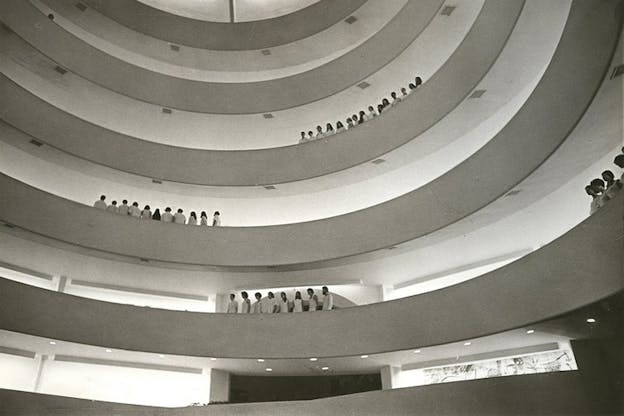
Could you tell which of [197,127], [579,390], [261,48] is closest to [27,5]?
[197,127]

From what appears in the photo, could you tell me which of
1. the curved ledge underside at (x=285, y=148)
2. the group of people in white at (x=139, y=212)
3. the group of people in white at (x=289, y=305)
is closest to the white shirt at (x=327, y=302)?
the group of people in white at (x=289, y=305)

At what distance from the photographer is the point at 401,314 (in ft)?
51.4

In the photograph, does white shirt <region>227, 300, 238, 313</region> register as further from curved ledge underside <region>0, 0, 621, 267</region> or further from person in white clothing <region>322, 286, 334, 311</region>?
person in white clothing <region>322, 286, 334, 311</region>

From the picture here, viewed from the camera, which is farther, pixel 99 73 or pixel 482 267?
pixel 99 73

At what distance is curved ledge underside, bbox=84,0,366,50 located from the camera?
24969 millimetres

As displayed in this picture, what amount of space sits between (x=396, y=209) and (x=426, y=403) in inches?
260

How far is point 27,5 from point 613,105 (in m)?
21.2

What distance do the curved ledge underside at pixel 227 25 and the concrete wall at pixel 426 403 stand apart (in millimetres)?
17971

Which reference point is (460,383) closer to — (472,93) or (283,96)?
(472,93)

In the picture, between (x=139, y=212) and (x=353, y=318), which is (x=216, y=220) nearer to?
(x=139, y=212)

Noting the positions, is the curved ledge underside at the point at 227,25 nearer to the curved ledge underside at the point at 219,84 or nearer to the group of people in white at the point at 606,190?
the curved ledge underside at the point at 219,84

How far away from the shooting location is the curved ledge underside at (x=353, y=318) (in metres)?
11.0

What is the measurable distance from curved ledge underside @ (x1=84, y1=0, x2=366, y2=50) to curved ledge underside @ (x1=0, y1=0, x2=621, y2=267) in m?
11.3

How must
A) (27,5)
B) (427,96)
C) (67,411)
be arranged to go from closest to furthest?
1. (67,411)
2. (427,96)
3. (27,5)
